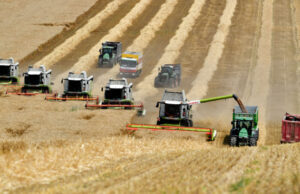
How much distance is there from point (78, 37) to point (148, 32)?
928 cm

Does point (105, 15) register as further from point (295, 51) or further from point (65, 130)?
point (65, 130)

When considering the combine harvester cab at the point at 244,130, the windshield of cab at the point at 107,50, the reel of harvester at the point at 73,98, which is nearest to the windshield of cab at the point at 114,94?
the reel of harvester at the point at 73,98

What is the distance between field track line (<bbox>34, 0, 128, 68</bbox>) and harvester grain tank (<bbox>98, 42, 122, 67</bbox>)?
5.63 metres

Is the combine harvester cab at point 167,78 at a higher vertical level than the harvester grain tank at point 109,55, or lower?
lower

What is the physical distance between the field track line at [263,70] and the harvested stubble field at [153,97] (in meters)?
0.13

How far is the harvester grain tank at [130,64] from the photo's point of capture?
2111 inches

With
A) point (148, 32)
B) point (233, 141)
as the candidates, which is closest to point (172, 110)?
point (233, 141)

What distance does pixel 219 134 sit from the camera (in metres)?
35.0

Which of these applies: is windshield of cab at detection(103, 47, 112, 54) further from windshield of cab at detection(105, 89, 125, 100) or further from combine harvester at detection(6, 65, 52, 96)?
windshield of cab at detection(105, 89, 125, 100)

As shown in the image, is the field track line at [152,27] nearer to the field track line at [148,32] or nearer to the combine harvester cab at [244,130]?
the field track line at [148,32]

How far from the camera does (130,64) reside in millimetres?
53844

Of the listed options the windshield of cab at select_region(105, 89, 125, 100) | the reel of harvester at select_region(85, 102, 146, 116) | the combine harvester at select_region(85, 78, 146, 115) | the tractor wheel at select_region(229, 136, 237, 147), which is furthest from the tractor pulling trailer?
the windshield of cab at select_region(105, 89, 125, 100)

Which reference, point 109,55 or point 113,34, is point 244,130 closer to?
point 109,55

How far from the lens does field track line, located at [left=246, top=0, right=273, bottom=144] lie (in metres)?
41.8
